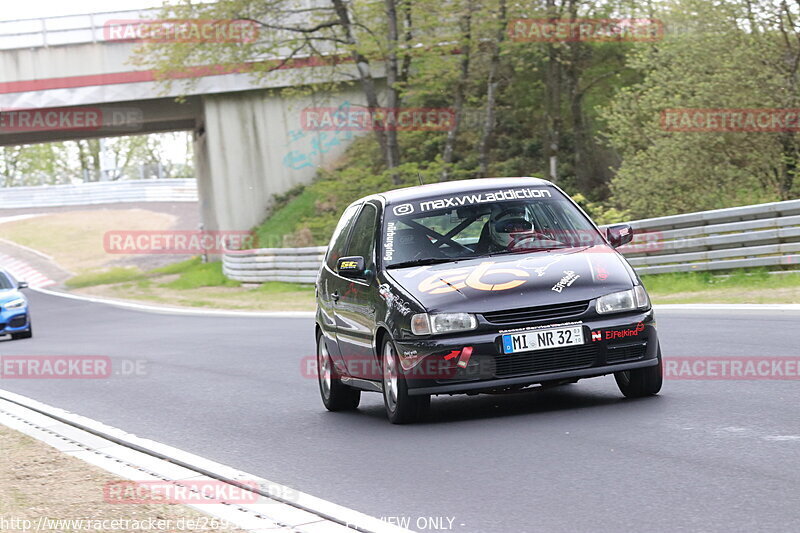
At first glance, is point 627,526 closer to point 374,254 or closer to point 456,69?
point 374,254

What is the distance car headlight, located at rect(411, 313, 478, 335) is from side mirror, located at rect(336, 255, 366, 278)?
1.14 meters

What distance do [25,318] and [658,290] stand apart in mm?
12082

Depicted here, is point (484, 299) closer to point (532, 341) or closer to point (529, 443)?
point (532, 341)

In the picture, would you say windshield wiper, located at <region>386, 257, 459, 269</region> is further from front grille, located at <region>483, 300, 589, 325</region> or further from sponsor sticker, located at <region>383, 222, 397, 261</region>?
front grille, located at <region>483, 300, 589, 325</region>

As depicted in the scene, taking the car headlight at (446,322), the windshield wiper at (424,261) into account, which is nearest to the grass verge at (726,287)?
the windshield wiper at (424,261)

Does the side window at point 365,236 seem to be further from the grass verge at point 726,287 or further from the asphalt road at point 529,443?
the grass verge at point 726,287

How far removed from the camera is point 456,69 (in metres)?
35.6

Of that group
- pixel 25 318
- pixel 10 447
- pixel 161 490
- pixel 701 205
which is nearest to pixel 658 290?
pixel 701 205

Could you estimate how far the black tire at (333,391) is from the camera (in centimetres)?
1055

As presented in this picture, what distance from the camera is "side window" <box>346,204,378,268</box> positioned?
9789 millimetres

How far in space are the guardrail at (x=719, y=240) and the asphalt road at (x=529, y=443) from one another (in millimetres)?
4563

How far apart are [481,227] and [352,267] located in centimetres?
97

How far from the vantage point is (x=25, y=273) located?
55.9 m

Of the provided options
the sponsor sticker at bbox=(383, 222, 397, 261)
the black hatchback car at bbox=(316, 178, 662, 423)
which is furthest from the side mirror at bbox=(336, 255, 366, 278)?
the sponsor sticker at bbox=(383, 222, 397, 261)
